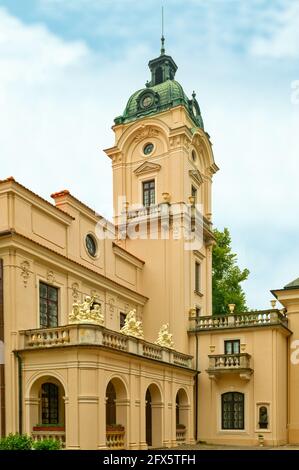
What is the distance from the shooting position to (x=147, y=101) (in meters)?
38.3

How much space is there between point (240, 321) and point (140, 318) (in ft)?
20.0

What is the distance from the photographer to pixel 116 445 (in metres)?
22.9

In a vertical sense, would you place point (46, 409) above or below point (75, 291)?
below

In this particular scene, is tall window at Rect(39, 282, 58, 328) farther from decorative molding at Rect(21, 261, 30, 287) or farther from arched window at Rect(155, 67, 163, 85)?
arched window at Rect(155, 67, 163, 85)

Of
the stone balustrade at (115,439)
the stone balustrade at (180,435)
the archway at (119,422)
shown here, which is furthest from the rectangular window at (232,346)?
the stone balustrade at (115,439)

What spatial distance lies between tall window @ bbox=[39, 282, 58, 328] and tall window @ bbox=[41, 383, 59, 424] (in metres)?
2.61

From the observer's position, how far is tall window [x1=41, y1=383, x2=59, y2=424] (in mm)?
24531

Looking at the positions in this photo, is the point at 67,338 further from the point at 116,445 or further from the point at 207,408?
the point at 207,408

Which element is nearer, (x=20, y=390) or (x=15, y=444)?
(x=15, y=444)

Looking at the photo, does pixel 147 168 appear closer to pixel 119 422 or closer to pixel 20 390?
pixel 119 422

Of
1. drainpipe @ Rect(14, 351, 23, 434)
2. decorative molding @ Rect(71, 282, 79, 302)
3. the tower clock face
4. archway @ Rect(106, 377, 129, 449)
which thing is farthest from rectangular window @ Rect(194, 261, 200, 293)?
drainpipe @ Rect(14, 351, 23, 434)

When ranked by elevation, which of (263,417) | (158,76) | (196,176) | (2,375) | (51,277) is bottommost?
(263,417)

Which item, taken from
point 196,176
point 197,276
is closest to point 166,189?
point 196,176
